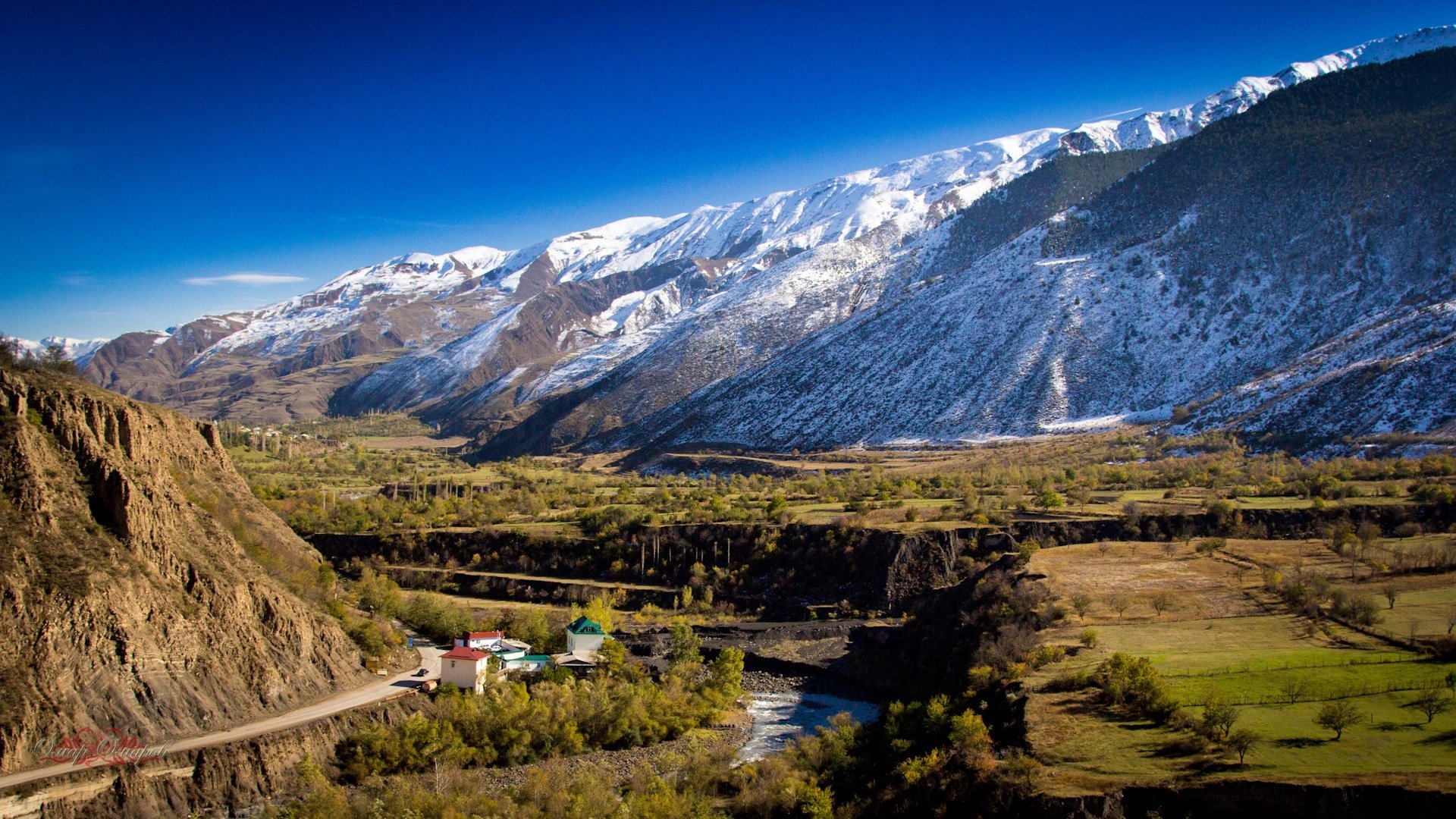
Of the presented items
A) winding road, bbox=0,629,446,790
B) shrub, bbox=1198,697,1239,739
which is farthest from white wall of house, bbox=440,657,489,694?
shrub, bbox=1198,697,1239,739

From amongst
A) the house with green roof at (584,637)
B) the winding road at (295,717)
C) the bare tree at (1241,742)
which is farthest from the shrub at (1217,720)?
the house with green roof at (584,637)

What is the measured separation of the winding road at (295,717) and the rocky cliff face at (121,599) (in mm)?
554

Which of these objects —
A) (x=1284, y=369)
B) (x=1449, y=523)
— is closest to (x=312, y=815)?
(x=1449, y=523)

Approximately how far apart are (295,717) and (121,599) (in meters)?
8.04

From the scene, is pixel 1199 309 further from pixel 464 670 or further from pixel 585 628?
pixel 464 670

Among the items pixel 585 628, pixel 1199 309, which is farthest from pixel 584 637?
pixel 1199 309

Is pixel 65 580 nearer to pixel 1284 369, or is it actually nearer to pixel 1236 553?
pixel 1236 553

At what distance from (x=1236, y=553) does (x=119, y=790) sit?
180 feet

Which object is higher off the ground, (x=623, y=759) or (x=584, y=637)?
(x=584, y=637)

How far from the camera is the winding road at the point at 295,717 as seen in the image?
32688mm

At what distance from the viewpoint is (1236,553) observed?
192 feet

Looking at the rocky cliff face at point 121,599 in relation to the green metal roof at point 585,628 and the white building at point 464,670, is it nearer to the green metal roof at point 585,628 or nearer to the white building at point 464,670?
the white building at point 464,670

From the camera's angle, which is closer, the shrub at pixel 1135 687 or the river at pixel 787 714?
the shrub at pixel 1135 687

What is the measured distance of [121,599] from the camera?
37.7m
